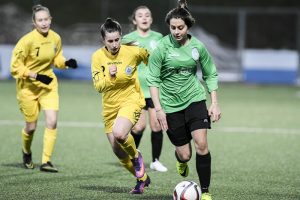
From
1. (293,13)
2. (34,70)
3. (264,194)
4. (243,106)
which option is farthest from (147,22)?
(293,13)

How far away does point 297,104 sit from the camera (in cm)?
1944

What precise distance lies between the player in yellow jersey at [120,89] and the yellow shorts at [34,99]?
1.92 meters

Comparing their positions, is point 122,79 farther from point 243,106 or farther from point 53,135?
point 243,106

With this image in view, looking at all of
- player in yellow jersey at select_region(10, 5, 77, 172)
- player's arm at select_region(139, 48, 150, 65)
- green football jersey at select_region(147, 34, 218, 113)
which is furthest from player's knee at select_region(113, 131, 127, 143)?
player in yellow jersey at select_region(10, 5, 77, 172)

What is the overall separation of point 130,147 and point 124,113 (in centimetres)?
39

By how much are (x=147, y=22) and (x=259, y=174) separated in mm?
2508

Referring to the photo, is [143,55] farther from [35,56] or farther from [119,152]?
[35,56]

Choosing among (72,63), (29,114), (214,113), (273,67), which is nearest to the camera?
(214,113)

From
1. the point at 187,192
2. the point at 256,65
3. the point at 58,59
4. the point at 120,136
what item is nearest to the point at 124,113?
the point at 120,136

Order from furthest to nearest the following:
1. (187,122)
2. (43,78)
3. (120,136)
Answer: (43,78)
(120,136)
(187,122)

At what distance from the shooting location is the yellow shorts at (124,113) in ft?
27.0

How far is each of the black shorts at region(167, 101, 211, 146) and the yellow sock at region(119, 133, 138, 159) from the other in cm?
45

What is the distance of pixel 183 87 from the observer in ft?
26.2

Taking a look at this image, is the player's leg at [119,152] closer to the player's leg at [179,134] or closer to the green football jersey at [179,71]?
the player's leg at [179,134]
